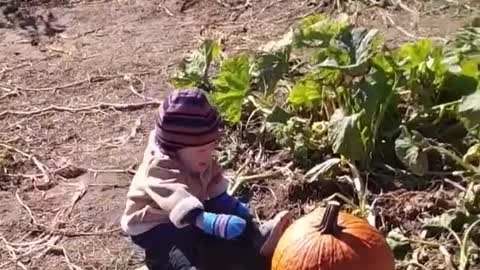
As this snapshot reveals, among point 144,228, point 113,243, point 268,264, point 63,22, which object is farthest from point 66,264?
point 63,22

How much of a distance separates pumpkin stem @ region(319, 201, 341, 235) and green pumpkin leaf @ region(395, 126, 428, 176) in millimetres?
795

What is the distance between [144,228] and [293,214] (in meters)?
0.68

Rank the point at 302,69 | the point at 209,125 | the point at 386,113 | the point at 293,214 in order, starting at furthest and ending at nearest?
the point at 302,69 < the point at 386,113 < the point at 293,214 < the point at 209,125

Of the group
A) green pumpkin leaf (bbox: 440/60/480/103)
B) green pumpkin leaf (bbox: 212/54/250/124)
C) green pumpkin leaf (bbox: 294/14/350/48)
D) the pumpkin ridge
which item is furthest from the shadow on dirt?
the pumpkin ridge

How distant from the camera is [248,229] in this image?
11.9ft

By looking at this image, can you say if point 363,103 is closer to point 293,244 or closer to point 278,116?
point 278,116

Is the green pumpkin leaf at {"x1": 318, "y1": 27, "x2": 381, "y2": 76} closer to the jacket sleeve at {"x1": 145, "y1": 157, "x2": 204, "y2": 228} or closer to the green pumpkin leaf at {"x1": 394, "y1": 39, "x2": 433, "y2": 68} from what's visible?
the green pumpkin leaf at {"x1": 394, "y1": 39, "x2": 433, "y2": 68}

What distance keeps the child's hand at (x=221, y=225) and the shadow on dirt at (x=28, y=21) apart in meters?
3.14

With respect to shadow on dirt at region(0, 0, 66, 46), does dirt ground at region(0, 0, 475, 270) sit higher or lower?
higher

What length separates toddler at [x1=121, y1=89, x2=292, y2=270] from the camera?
3461 mm

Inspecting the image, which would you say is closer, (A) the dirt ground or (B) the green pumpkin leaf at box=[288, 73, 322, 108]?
(A) the dirt ground

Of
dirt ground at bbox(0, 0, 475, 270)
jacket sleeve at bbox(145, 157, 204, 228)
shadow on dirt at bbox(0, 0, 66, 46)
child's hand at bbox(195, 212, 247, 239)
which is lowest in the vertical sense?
shadow on dirt at bbox(0, 0, 66, 46)

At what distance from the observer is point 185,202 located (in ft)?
11.3

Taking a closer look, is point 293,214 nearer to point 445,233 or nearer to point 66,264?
point 445,233
